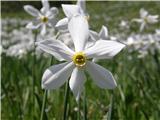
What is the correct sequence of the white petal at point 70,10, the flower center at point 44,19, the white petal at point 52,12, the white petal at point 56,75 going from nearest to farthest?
the white petal at point 56,75 < the white petal at point 70,10 < the white petal at point 52,12 < the flower center at point 44,19

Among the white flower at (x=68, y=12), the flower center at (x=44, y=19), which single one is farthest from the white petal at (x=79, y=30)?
the flower center at (x=44, y=19)

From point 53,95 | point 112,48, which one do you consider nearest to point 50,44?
point 112,48

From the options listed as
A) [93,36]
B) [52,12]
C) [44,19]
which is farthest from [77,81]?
[44,19]

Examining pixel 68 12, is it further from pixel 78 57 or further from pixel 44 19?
pixel 44 19

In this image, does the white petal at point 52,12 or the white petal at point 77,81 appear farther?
the white petal at point 52,12

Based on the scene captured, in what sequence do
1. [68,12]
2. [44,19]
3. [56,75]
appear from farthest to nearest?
[44,19] → [68,12] → [56,75]

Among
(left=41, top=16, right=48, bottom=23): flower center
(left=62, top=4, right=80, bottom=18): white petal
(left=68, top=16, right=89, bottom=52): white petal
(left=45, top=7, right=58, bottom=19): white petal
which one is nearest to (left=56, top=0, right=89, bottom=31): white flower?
(left=62, top=4, right=80, bottom=18): white petal

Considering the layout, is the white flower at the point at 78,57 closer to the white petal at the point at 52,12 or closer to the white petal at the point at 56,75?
the white petal at the point at 56,75
